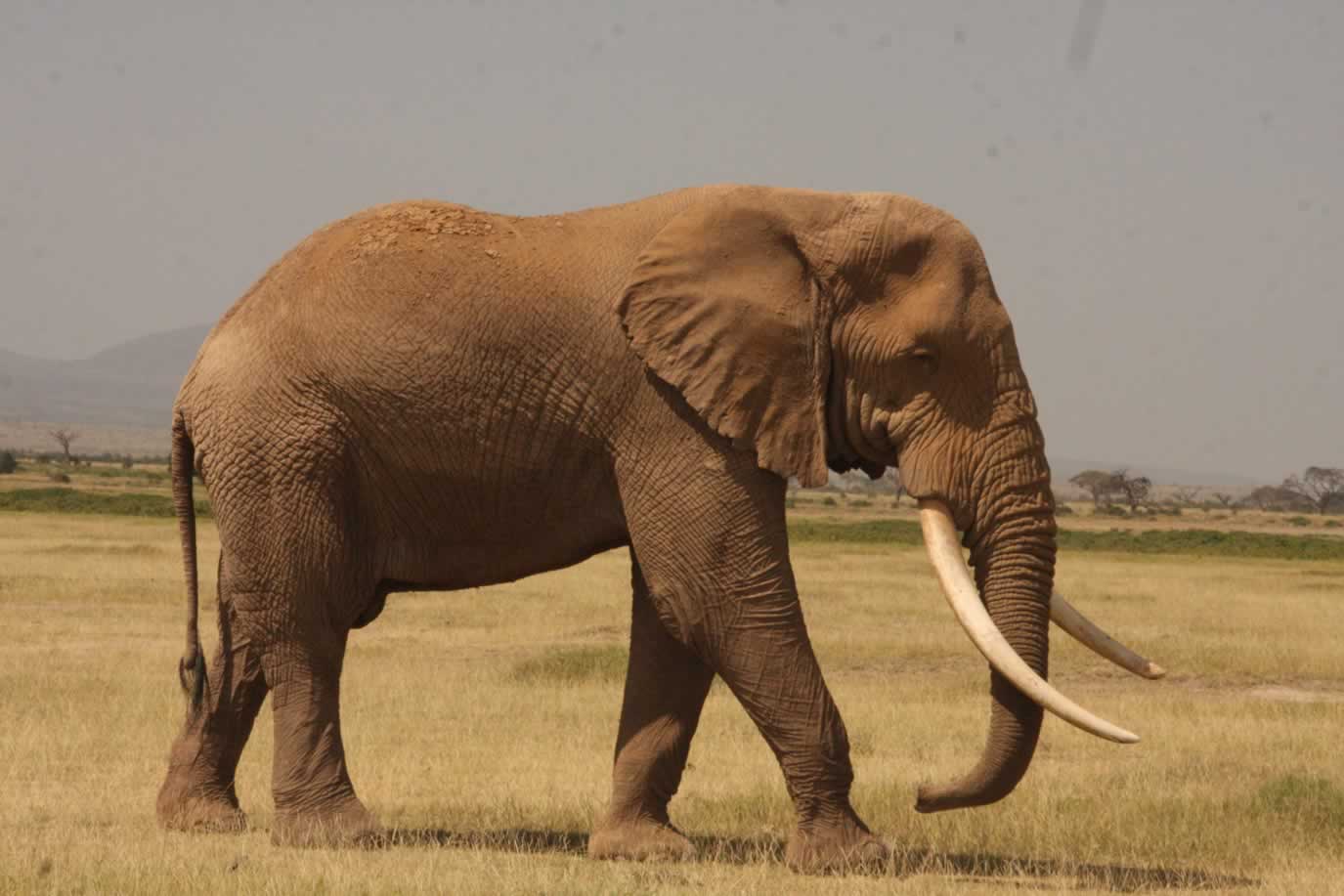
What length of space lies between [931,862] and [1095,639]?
1.39m

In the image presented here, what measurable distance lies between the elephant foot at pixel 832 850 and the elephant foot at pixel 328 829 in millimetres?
2040

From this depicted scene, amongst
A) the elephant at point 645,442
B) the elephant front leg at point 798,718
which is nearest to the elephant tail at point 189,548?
the elephant at point 645,442

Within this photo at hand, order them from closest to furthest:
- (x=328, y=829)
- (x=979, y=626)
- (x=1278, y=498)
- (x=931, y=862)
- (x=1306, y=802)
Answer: (x=979, y=626)
(x=931, y=862)
(x=328, y=829)
(x=1306, y=802)
(x=1278, y=498)

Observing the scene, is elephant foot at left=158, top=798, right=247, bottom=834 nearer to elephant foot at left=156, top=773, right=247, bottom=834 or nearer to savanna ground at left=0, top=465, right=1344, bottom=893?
elephant foot at left=156, top=773, right=247, bottom=834

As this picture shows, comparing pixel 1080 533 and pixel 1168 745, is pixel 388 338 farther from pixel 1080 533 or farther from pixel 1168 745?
pixel 1080 533

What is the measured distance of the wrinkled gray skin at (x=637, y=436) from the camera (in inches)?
354

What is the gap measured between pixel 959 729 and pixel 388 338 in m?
7.13

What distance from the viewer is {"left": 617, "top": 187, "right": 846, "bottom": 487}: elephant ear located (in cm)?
900

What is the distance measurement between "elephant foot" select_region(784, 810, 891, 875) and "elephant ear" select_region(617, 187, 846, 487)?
157cm

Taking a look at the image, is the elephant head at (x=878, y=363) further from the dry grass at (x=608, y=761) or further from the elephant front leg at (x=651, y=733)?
the dry grass at (x=608, y=761)

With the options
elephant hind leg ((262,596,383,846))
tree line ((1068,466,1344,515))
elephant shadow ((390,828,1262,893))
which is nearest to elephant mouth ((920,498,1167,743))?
elephant shadow ((390,828,1262,893))

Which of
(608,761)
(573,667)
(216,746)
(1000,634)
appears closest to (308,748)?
(216,746)

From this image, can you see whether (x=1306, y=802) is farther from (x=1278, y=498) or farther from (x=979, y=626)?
(x=1278, y=498)

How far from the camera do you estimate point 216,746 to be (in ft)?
34.2
